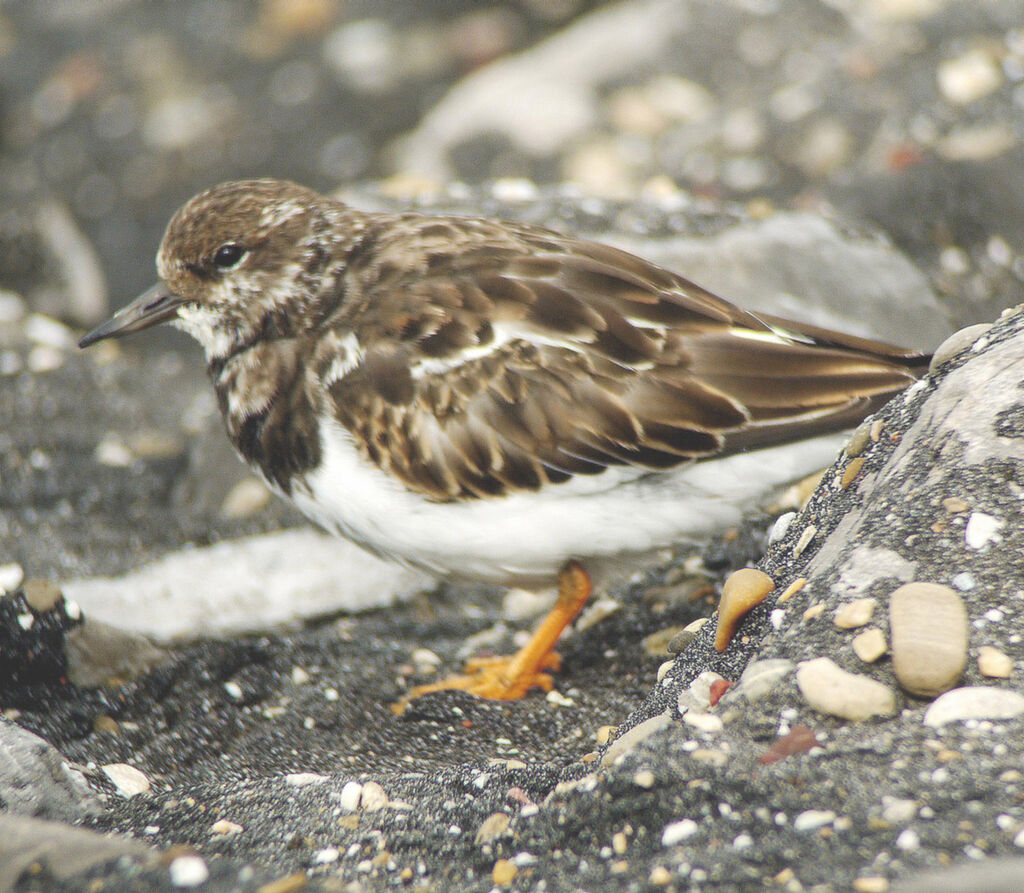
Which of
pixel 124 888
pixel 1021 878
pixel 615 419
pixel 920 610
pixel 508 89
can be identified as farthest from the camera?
pixel 508 89

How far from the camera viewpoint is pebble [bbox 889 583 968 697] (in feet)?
6.57

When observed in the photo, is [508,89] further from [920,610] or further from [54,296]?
[920,610]

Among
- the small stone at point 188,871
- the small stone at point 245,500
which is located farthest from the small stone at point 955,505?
the small stone at point 245,500

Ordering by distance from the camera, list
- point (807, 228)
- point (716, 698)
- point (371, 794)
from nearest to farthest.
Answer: point (716, 698) → point (371, 794) → point (807, 228)

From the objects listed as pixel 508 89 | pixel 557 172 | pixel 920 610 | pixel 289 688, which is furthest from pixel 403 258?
pixel 508 89

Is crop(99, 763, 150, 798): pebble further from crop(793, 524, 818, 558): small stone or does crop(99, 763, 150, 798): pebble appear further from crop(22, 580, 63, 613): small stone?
crop(793, 524, 818, 558): small stone

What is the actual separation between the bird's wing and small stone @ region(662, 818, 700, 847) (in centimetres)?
112

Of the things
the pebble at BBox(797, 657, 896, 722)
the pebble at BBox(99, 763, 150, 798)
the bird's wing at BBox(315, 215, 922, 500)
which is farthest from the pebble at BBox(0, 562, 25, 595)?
the pebble at BBox(797, 657, 896, 722)

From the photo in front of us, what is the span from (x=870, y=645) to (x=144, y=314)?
2.30m

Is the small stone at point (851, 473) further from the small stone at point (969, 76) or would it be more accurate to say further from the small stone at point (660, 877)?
the small stone at point (969, 76)

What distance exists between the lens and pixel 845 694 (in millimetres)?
2029

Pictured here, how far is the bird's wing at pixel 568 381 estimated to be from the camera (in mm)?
2889

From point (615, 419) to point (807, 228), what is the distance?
2.06 meters

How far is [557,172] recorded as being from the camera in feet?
20.5
